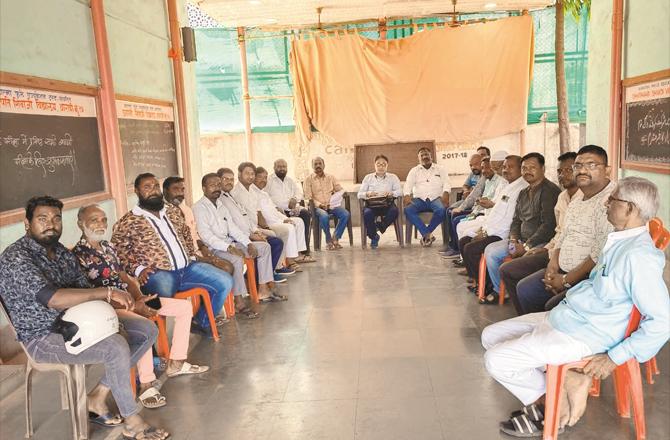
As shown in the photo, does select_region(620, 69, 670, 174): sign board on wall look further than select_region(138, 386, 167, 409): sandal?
Yes

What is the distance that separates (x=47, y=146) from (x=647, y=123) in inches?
180

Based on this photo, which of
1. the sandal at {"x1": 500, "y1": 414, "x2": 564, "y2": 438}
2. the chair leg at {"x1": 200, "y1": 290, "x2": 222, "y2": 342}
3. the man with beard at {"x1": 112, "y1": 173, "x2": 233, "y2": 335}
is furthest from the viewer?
the chair leg at {"x1": 200, "y1": 290, "x2": 222, "y2": 342}

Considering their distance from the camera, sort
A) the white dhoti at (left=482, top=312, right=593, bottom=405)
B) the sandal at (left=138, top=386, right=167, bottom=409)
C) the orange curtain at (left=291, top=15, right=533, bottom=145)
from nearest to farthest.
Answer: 1. the white dhoti at (left=482, top=312, right=593, bottom=405)
2. the sandal at (left=138, top=386, right=167, bottom=409)
3. the orange curtain at (left=291, top=15, right=533, bottom=145)

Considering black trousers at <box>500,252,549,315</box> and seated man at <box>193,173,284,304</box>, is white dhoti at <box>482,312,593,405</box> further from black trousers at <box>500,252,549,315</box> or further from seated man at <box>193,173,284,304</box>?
seated man at <box>193,173,284,304</box>

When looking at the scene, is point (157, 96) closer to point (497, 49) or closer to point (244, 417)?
point (244, 417)

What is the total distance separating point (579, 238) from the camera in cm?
327

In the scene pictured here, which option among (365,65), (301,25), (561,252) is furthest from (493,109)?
(561,252)

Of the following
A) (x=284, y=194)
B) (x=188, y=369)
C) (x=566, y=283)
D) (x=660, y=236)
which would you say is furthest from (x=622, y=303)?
(x=284, y=194)

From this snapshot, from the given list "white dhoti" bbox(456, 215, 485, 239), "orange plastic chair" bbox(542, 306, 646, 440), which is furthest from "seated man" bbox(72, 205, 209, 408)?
"white dhoti" bbox(456, 215, 485, 239)

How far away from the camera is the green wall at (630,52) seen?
4.35 metres

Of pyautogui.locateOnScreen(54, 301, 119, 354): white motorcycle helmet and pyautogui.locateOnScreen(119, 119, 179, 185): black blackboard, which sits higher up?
pyautogui.locateOnScreen(119, 119, 179, 185): black blackboard

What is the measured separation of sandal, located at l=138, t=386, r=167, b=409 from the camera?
3.06 meters

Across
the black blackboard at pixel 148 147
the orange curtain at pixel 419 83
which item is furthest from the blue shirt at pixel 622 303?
the orange curtain at pixel 419 83

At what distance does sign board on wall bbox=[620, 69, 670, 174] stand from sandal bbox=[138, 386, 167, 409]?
3859 millimetres
